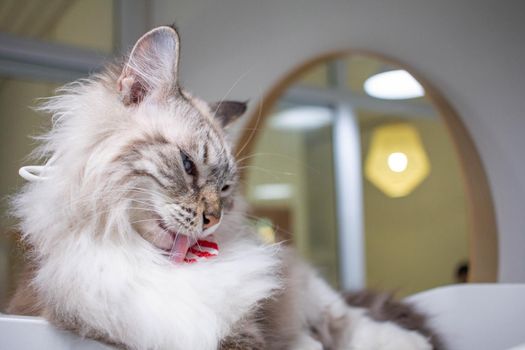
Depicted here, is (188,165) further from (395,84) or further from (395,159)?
(395,159)

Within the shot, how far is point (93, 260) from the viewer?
101 centimetres

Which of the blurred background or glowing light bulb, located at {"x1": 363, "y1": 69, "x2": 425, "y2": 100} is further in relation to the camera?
glowing light bulb, located at {"x1": 363, "y1": 69, "x2": 425, "y2": 100}

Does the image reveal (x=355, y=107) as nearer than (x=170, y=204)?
No

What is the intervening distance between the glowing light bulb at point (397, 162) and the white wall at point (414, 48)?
2147mm

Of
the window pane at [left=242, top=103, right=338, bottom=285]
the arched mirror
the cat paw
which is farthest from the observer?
the window pane at [left=242, top=103, right=338, bottom=285]

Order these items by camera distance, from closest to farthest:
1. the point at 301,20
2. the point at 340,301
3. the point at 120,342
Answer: the point at 120,342, the point at 340,301, the point at 301,20

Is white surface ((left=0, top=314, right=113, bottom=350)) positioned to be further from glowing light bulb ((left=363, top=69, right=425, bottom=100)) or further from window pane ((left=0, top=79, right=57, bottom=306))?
glowing light bulb ((left=363, top=69, right=425, bottom=100))

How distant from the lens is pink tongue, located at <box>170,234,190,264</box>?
3.60 ft

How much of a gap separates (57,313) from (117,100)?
466 millimetres

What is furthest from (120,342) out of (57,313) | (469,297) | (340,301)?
(469,297)

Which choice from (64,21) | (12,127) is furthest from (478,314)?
(64,21)

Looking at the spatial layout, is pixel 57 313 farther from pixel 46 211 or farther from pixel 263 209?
pixel 263 209

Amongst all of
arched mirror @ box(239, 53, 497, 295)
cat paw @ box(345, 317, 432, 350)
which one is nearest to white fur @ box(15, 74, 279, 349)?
cat paw @ box(345, 317, 432, 350)

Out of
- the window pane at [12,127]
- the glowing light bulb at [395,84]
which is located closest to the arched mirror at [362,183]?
the glowing light bulb at [395,84]
